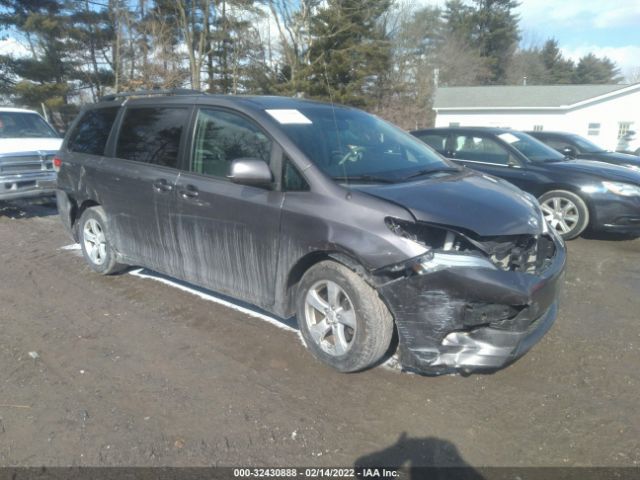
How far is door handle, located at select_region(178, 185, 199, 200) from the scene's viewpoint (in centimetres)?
389

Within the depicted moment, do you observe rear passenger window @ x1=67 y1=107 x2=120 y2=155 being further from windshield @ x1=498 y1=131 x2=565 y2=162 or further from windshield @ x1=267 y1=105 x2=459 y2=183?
windshield @ x1=498 y1=131 x2=565 y2=162

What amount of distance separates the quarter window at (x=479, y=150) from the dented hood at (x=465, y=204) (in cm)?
411

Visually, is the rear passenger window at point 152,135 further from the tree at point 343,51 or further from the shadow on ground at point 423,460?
the tree at point 343,51

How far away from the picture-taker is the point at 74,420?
9.30 feet

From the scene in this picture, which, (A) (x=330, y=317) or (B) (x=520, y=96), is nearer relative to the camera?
(A) (x=330, y=317)

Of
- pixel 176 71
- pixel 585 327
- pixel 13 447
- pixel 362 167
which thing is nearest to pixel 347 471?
pixel 13 447

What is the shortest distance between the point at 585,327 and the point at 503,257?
1.59 m

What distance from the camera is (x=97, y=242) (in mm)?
5168

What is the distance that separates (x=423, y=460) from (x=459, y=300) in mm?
892

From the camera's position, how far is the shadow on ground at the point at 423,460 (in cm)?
244

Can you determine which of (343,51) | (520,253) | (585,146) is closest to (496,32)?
(343,51)

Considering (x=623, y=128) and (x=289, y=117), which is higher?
(x=623, y=128)

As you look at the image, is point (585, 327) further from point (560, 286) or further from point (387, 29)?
point (387, 29)

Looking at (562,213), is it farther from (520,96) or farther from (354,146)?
(520,96)
